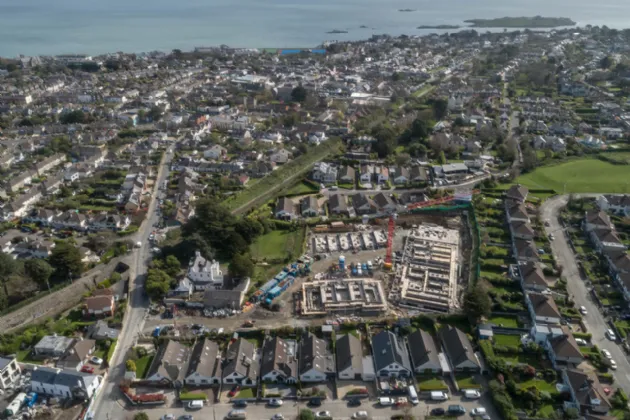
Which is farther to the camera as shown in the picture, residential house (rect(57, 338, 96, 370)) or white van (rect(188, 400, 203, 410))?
residential house (rect(57, 338, 96, 370))

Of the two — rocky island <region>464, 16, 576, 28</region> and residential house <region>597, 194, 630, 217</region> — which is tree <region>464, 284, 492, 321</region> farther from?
rocky island <region>464, 16, 576, 28</region>

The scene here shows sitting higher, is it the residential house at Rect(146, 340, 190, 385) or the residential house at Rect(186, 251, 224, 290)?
the residential house at Rect(186, 251, 224, 290)

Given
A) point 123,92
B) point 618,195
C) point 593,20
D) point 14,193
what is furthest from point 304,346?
point 593,20

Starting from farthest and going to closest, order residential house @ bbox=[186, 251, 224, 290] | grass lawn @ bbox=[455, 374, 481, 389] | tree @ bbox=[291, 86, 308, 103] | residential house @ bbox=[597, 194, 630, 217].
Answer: tree @ bbox=[291, 86, 308, 103]
residential house @ bbox=[597, 194, 630, 217]
residential house @ bbox=[186, 251, 224, 290]
grass lawn @ bbox=[455, 374, 481, 389]

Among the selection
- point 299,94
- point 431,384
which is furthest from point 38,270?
point 299,94

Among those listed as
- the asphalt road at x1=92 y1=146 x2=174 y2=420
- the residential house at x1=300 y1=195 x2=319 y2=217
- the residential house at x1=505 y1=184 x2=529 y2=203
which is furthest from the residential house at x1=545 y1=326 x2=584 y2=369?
the asphalt road at x1=92 y1=146 x2=174 y2=420

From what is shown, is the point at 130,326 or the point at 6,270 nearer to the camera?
the point at 130,326

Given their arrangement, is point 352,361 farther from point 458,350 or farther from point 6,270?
point 6,270

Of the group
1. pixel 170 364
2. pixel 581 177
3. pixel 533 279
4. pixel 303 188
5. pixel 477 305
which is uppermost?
pixel 581 177
